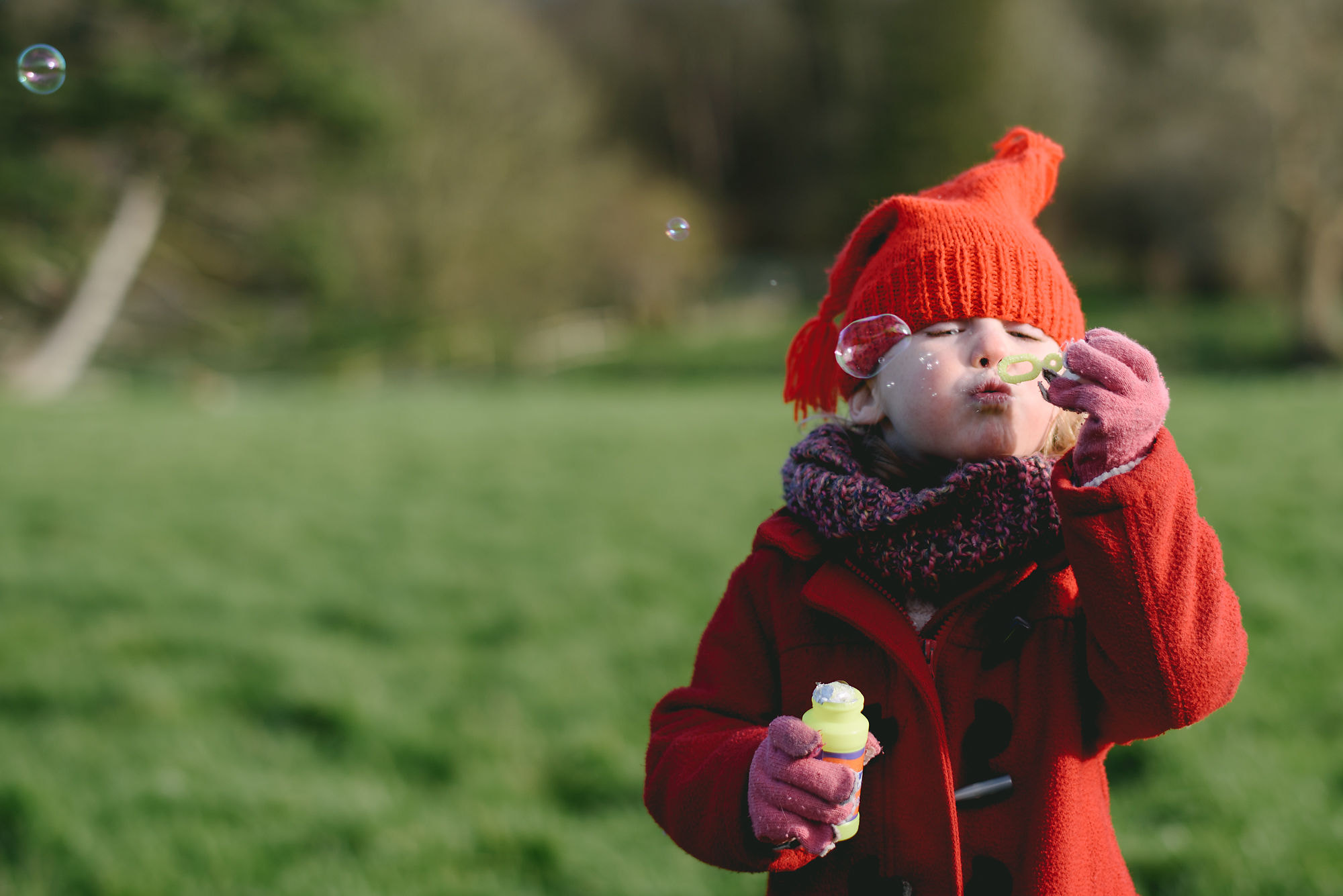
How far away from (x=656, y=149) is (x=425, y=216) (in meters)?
14.9

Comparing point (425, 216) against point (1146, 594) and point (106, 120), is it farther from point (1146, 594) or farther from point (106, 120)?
point (1146, 594)

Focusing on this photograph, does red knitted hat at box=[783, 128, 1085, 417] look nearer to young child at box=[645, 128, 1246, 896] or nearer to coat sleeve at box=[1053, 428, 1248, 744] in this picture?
young child at box=[645, 128, 1246, 896]

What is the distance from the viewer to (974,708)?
1425 mm

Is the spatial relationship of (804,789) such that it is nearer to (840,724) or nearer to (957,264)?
(840,724)

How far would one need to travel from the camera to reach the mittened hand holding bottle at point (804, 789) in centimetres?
124

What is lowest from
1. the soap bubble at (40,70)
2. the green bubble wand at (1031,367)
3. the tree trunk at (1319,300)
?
the green bubble wand at (1031,367)

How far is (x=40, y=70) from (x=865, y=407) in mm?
2746

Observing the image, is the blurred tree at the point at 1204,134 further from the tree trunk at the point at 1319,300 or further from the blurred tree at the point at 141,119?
the blurred tree at the point at 141,119

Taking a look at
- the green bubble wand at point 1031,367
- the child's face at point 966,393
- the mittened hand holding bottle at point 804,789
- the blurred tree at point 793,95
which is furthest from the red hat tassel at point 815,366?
the blurred tree at point 793,95

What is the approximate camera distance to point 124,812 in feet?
11.4

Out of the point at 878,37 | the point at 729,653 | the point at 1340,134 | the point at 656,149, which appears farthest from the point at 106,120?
the point at 878,37

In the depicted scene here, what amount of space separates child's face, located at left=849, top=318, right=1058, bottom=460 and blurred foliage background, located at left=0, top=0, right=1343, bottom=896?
78.5 inches

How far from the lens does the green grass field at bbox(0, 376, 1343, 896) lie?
3197 mm

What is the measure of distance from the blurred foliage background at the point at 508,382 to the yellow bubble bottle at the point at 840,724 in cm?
204
